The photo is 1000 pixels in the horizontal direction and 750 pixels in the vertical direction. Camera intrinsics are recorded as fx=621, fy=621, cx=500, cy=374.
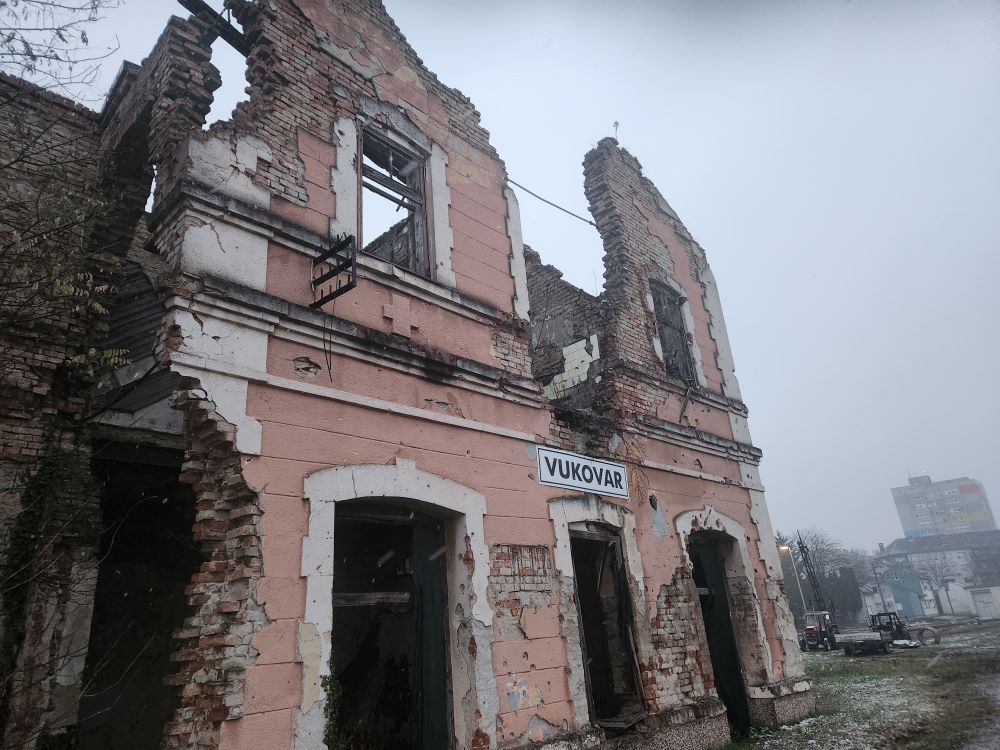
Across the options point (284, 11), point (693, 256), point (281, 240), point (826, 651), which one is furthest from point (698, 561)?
point (826, 651)

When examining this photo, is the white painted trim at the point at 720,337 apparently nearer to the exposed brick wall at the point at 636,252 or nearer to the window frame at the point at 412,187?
the exposed brick wall at the point at 636,252

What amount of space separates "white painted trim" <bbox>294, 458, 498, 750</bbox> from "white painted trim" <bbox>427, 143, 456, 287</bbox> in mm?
2217

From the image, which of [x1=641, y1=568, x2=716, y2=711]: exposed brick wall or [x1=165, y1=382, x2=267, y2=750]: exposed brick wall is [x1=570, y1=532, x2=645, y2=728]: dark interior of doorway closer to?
[x1=641, y1=568, x2=716, y2=711]: exposed brick wall

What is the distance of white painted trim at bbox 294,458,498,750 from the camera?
423 centimetres

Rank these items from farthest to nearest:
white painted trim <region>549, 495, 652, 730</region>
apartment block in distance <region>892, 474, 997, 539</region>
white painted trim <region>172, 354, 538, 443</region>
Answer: apartment block in distance <region>892, 474, 997, 539</region> < white painted trim <region>549, 495, 652, 730</region> < white painted trim <region>172, 354, 538, 443</region>

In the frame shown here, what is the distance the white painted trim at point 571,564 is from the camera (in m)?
6.05

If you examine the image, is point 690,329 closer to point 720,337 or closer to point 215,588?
point 720,337

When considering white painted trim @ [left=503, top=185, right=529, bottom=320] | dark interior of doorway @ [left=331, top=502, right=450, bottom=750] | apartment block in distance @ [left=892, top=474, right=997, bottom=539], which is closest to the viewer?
dark interior of doorway @ [left=331, top=502, right=450, bottom=750]

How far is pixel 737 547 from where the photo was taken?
31.4ft

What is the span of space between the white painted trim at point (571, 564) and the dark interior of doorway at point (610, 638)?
0.13 meters

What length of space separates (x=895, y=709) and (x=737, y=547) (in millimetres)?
3440

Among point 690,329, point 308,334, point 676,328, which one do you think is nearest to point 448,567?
point 308,334

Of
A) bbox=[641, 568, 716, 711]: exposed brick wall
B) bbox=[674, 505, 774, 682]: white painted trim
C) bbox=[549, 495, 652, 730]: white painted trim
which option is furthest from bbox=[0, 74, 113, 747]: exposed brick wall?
bbox=[674, 505, 774, 682]: white painted trim

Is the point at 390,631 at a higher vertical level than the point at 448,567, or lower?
lower
